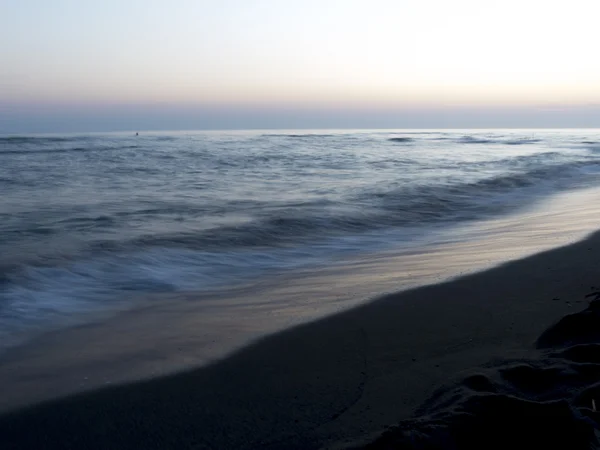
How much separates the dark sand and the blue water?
1.84m

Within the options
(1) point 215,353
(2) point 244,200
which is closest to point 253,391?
(1) point 215,353

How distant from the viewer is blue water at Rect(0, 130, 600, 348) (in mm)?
5914

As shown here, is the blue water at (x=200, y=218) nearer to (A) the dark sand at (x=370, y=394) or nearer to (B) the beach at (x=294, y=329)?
(B) the beach at (x=294, y=329)

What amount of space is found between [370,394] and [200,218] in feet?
24.1

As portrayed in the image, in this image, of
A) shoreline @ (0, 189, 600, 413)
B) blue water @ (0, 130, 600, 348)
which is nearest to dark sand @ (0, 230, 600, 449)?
shoreline @ (0, 189, 600, 413)

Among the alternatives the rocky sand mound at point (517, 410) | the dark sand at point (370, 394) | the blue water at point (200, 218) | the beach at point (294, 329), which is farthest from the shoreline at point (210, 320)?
the rocky sand mound at point (517, 410)

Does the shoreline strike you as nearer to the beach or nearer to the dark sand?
the beach

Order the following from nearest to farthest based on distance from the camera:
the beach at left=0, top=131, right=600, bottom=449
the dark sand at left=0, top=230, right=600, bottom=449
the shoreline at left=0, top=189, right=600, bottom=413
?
the dark sand at left=0, top=230, right=600, bottom=449 < the beach at left=0, top=131, right=600, bottom=449 < the shoreline at left=0, top=189, right=600, bottom=413

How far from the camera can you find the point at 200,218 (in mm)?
9914

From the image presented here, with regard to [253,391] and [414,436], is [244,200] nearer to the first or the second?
[253,391]

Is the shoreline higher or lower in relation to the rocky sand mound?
lower

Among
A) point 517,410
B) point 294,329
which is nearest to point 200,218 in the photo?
point 294,329

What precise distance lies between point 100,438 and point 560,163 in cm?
2294

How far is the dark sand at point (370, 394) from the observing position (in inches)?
93.5
